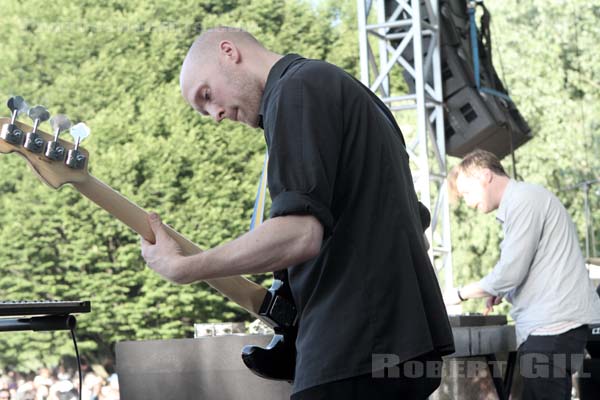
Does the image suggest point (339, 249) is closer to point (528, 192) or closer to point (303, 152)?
point (303, 152)

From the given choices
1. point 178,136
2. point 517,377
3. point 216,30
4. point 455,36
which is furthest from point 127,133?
point 216,30

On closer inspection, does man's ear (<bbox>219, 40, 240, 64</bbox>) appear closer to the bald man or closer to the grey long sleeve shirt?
the bald man

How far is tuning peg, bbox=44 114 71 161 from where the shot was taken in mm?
2104

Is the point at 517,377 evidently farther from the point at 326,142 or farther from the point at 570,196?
the point at 570,196

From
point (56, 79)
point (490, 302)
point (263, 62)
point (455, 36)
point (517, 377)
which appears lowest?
point (517, 377)

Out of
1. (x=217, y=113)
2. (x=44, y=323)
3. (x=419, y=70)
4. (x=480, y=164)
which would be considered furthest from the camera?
(x=419, y=70)

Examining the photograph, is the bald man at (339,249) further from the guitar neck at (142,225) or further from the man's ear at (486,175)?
the man's ear at (486,175)

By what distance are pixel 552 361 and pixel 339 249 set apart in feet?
6.00

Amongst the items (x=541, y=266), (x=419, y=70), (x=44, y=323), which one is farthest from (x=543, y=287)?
(x=419, y=70)

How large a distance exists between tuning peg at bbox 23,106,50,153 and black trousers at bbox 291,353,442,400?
86 cm

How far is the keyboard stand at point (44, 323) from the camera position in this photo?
2.28 meters

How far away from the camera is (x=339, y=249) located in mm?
1614

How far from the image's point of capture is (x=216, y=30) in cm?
180

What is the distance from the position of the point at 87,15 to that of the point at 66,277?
4.87m
